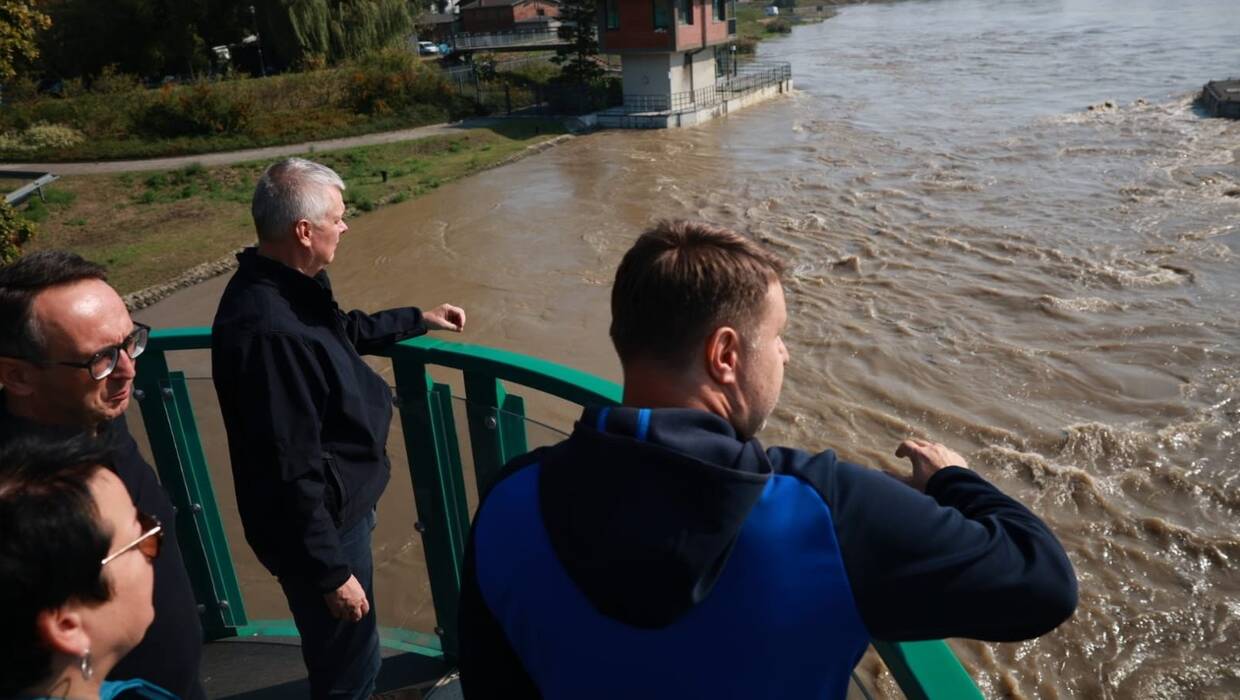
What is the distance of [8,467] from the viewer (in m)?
1.36

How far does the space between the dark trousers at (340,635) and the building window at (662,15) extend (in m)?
35.2

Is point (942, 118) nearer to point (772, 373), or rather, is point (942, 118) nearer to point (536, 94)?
point (536, 94)

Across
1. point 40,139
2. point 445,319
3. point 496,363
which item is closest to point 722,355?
point 496,363

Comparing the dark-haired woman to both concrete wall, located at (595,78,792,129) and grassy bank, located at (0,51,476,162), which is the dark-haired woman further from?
concrete wall, located at (595,78,792,129)

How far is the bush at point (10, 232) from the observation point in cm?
1108

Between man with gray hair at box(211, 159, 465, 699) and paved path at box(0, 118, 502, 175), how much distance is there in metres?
26.6

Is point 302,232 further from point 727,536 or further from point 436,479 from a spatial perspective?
point 727,536

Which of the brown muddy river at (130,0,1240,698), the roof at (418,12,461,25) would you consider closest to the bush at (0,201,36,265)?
the brown muddy river at (130,0,1240,698)

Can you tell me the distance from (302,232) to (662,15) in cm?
3540

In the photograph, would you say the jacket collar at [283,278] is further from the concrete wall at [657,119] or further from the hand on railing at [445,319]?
the concrete wall at [657,119]

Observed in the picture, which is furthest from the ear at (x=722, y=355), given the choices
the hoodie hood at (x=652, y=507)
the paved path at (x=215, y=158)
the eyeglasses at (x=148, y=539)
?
the paved path at (x=215, y=158)

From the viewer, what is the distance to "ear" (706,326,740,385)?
139cm

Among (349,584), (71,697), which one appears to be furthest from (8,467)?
(349,584)

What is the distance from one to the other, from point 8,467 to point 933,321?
44.8ft
